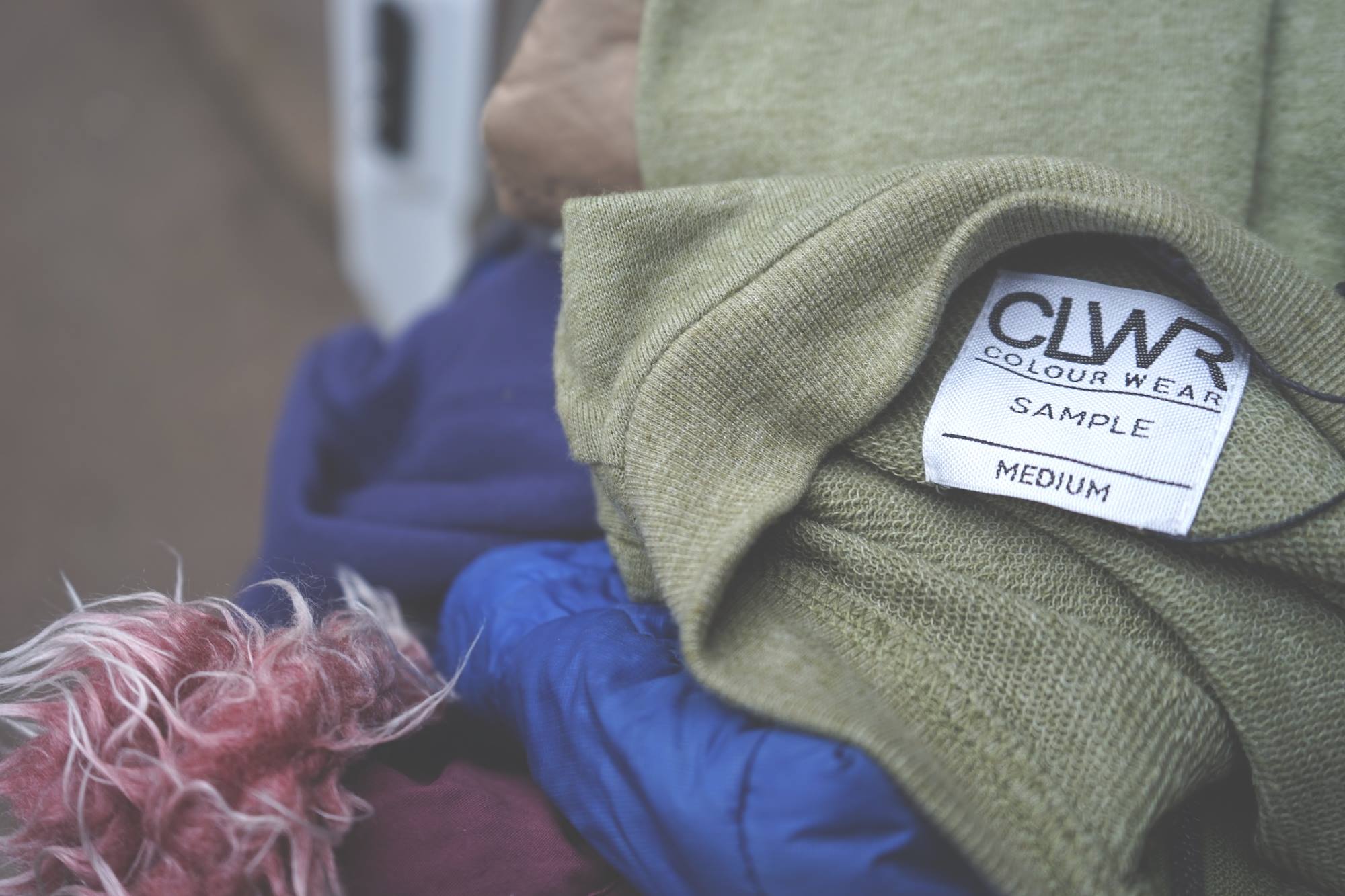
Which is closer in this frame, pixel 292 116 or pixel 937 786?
pixel 937 786

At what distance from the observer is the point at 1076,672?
40cm

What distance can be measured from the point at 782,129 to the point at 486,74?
2.19 feet

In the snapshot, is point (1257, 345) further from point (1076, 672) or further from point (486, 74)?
point (486, 74)

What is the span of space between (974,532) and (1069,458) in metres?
0.06

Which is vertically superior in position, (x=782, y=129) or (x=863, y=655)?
(x=782, y=129)

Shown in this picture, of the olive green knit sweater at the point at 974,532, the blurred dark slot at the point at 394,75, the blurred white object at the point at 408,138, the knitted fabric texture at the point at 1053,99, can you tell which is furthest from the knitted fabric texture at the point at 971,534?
the blurred dark slot at the point at 394,75

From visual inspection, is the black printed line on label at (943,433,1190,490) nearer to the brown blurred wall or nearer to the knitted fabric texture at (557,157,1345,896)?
the knitted fabric texture at (557,157,1345,896)

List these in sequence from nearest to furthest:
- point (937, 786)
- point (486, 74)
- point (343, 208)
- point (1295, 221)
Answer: point (937, 786)
point (1295, 221)
point (486, 74)
point (343, 208)

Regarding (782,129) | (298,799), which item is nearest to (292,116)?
(782,129)

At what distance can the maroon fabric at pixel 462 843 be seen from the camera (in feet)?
1.41

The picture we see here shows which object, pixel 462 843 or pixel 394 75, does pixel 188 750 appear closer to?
pixel 462 843

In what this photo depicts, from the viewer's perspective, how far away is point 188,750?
15.8 inches

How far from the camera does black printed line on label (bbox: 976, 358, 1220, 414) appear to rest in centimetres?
43

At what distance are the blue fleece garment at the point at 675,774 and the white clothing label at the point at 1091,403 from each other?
16 cm
